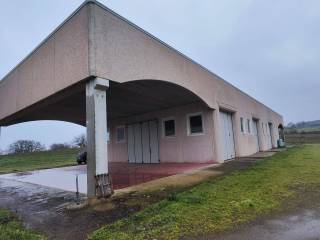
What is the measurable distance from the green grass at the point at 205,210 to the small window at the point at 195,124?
6110 mm

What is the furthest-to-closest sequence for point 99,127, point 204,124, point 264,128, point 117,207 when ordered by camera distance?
point 264,128 < point 204,124 < point 99,127 < point 117,207

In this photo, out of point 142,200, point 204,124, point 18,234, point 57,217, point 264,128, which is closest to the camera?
point 18,234

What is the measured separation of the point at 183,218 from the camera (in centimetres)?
385

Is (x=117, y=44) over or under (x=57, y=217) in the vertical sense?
over

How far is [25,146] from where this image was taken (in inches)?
1585

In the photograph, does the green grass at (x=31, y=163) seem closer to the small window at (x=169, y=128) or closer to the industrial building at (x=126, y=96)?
the industrial building at (x=126, y=96)

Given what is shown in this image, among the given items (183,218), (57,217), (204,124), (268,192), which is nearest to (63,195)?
(57,217)

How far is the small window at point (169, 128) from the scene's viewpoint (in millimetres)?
13297

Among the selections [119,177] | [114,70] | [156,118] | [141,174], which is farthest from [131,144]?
[114,70]

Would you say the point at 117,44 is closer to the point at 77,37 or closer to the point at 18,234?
the point at 77,37

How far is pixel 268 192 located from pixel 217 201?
52.7 inches

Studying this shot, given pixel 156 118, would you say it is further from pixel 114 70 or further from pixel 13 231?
pixel 13 231

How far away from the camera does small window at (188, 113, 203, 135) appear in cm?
1237

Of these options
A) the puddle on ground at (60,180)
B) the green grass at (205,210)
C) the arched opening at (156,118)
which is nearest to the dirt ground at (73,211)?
the green grass at (205,210)
